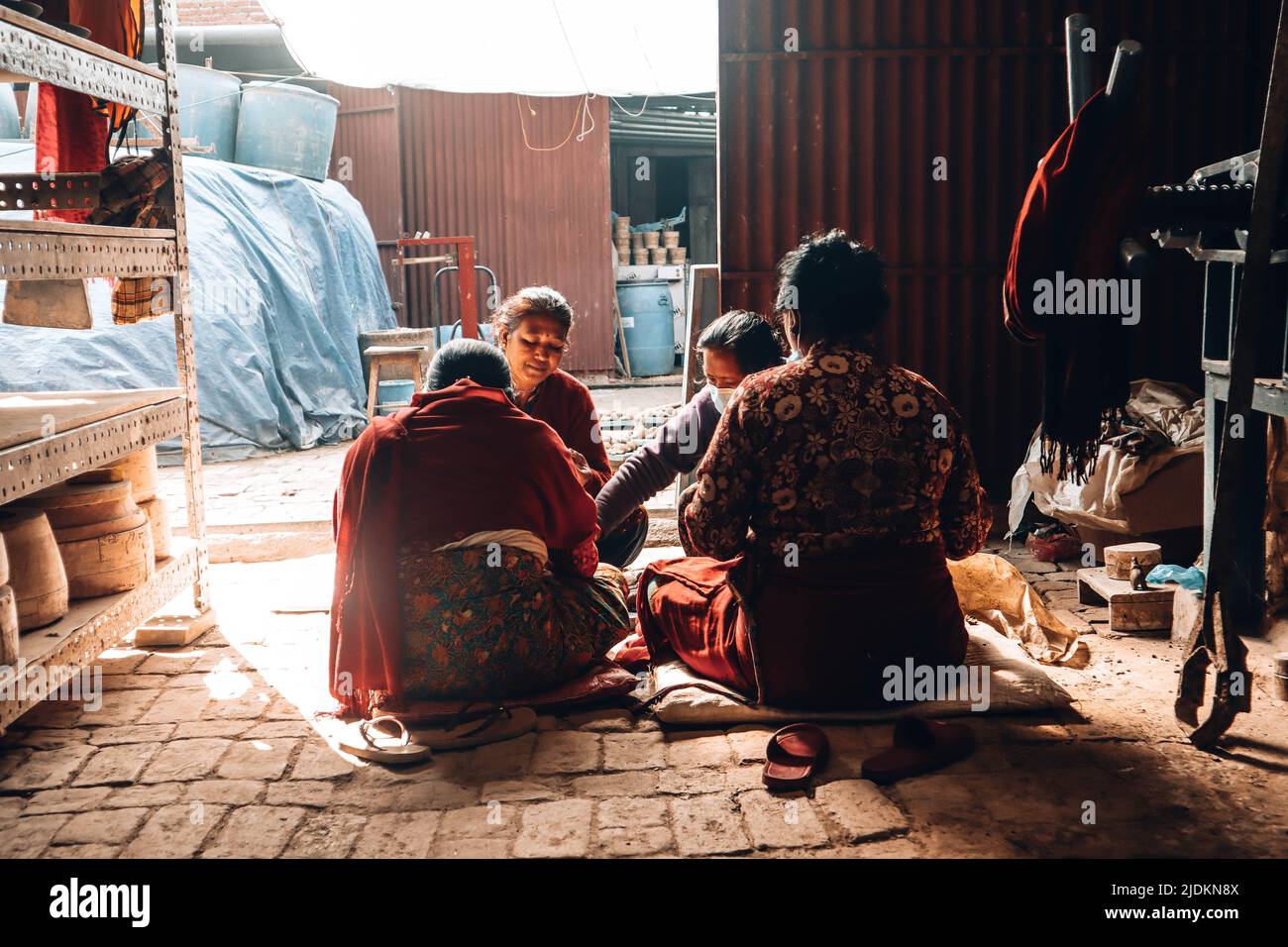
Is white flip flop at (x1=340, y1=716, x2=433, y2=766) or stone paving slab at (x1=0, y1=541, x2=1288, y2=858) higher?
white flip flop at (x1=340, y1=716, x2=433, y2=766)

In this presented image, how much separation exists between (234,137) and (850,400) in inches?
418

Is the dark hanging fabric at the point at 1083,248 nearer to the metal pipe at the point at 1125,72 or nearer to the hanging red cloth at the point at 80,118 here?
the metal pipe at the point at 1125,72

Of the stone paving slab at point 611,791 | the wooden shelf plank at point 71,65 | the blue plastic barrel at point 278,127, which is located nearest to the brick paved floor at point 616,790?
the stone paving slab at point 611,791

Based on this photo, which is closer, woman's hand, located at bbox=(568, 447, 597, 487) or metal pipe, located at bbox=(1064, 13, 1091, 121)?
metal pipe, located at bbox=(1064, 13, 1091, 121)

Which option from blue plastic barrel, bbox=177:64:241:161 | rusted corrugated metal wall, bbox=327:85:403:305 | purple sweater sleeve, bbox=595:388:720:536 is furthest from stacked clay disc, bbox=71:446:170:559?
rusted corrugated metal wall, bbox=327:85:403:305

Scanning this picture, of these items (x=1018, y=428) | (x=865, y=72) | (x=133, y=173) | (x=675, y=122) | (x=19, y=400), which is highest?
(x=675, y=122)

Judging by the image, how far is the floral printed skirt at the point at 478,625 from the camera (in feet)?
11.6

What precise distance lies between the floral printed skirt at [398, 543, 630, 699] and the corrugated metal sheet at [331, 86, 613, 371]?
11.0 meters

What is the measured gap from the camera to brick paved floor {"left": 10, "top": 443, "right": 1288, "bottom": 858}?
108 inches

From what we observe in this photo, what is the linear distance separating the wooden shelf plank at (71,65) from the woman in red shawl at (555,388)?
60.6 inches

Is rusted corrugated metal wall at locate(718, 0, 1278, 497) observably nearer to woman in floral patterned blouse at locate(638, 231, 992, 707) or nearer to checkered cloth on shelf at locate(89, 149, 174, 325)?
checkered cloth on shelf at locate(89, 149, 174, 325)
